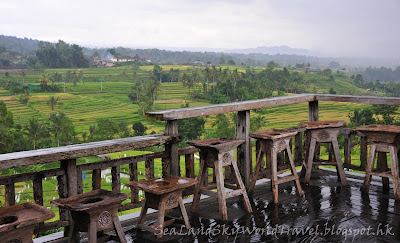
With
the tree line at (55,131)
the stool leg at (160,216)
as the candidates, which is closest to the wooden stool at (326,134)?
the stool leg at (160,216)

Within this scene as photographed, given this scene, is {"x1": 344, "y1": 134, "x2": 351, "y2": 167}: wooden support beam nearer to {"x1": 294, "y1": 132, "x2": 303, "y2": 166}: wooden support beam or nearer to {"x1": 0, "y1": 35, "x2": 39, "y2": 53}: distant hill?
{"x1": 294, "y1": 132, "x2": 303, "y2": 166}: wooden support beam

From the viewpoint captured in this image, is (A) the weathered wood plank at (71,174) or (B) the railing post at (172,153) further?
(B) the railing post at (172,153)

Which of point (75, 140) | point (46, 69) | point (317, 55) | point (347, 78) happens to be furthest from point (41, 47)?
point (317, 55)

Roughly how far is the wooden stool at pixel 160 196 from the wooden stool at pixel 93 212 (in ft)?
0.95

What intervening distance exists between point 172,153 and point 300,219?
1.18 m

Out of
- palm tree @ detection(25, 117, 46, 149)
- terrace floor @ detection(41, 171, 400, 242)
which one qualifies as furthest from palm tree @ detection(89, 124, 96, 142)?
terrace floor @ detection(41, 171, 400, 242)

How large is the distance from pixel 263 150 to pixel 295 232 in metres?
0.97

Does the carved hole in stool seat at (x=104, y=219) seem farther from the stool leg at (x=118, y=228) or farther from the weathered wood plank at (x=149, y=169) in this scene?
the weathered wood plank at (x=149, y=169)

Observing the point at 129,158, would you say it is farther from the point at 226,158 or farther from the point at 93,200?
the point at 226,158

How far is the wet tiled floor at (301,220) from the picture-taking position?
2867 millimetres

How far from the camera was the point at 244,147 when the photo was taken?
3.97 meters

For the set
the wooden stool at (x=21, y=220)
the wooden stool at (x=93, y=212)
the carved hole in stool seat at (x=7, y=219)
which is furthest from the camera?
the wooden stool at (x=93, y=212)

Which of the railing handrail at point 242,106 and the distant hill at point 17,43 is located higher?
the distant hill at point 17,43

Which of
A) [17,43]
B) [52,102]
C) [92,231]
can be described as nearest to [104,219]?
[92,231]
